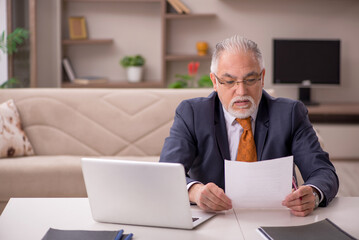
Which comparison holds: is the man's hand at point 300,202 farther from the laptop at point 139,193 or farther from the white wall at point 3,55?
the white wall at point 3,55

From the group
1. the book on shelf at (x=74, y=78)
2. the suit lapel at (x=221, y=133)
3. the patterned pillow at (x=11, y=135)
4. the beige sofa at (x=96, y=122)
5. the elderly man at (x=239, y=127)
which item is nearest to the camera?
the elderly man at (x=239, y=127)

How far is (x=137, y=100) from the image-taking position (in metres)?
3.28

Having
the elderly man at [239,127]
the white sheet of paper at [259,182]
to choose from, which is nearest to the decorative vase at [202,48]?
the elderly man at [239,127]

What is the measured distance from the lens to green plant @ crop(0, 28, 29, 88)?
14.1 ft

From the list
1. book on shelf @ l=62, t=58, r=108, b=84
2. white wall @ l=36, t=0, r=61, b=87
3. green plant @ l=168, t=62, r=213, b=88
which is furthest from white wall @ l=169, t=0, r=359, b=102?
white wall @ l=36, t=0, r=61, b=87

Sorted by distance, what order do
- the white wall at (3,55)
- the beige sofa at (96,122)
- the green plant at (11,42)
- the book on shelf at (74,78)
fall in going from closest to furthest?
1. the beige sofa at (96,122)
2. the green plant at (11,42)
3. the white wall at (3,55)
4. the book on shelf at (74,78)

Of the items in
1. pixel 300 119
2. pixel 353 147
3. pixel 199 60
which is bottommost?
pixel 353 147

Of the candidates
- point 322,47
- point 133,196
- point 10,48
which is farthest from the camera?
point 322,47

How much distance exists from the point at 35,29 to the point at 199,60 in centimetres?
167

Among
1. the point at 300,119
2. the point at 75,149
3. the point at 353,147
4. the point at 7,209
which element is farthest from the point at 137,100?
the point at 353,147

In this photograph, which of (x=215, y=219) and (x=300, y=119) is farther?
(x=300, y=119)

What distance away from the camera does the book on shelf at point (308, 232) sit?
1.20m

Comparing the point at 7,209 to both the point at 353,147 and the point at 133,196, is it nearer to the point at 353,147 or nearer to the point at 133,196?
the point at 133,196

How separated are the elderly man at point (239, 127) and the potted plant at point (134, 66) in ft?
10.5
